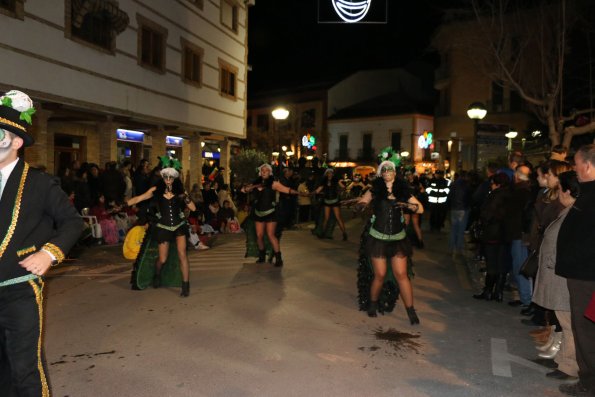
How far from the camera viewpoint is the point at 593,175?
451 cm

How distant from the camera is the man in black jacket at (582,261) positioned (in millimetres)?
4434

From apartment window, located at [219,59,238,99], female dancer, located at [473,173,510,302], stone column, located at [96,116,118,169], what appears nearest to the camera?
female dancer, located at [473,173,510,302]

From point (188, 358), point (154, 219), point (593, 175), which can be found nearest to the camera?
point (593, 175)

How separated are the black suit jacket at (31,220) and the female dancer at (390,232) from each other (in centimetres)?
403

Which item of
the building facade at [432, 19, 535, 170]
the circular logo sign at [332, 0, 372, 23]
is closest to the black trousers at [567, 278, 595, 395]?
the circular logo sign at [332, 0, 372, 23]

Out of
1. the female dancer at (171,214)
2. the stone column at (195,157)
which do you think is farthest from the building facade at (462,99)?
the female dancer at (171,214)

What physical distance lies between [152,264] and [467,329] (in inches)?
178

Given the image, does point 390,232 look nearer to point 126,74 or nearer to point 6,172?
point 6,172

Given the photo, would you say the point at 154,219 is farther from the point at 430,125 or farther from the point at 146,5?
the point at 430,125

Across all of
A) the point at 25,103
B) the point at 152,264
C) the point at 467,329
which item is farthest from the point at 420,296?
the point at 25,103

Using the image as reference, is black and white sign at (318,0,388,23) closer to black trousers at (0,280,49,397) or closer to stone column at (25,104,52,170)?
stone column at (25,104,52,170)

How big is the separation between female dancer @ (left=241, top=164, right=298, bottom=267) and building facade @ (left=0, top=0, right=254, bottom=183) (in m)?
5.92

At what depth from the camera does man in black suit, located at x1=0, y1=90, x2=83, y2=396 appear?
3268mm

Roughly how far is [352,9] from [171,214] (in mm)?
7443
